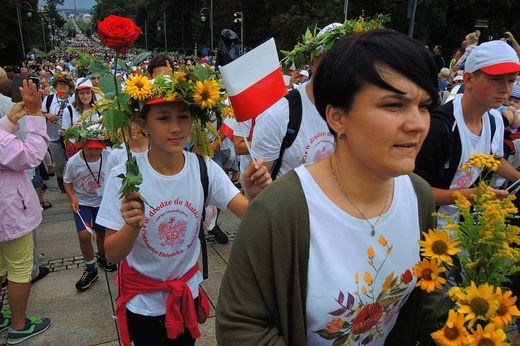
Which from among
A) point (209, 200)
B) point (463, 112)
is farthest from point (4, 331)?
point (463, 112)

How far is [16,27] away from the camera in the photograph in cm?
4781

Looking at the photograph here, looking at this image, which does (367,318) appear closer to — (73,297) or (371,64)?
(371,64)

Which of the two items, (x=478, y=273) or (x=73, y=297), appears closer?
(x=478, y=273)

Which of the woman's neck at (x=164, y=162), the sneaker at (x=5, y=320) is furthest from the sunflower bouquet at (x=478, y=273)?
the sneaker at (x=5, y=320)

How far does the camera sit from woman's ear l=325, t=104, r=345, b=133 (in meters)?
1.39

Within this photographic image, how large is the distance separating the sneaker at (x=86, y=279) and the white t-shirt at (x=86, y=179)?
0.72m

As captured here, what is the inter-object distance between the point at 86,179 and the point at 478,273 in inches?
162

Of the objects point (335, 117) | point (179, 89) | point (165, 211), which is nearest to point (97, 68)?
point (179, 89)

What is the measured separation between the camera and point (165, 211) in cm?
233

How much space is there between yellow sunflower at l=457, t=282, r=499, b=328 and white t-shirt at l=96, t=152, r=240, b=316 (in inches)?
60.4

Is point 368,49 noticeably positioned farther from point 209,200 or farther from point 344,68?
point 209,200

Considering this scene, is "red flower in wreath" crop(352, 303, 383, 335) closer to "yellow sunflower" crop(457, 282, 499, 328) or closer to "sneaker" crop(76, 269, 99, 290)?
"yellow sunflower" crop(457, 282, 499, 328)

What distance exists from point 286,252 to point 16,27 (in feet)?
185

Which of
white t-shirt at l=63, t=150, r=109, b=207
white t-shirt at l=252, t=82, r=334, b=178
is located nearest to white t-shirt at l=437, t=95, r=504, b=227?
white t-shirt at l=252, t=82, r=334, b=178
